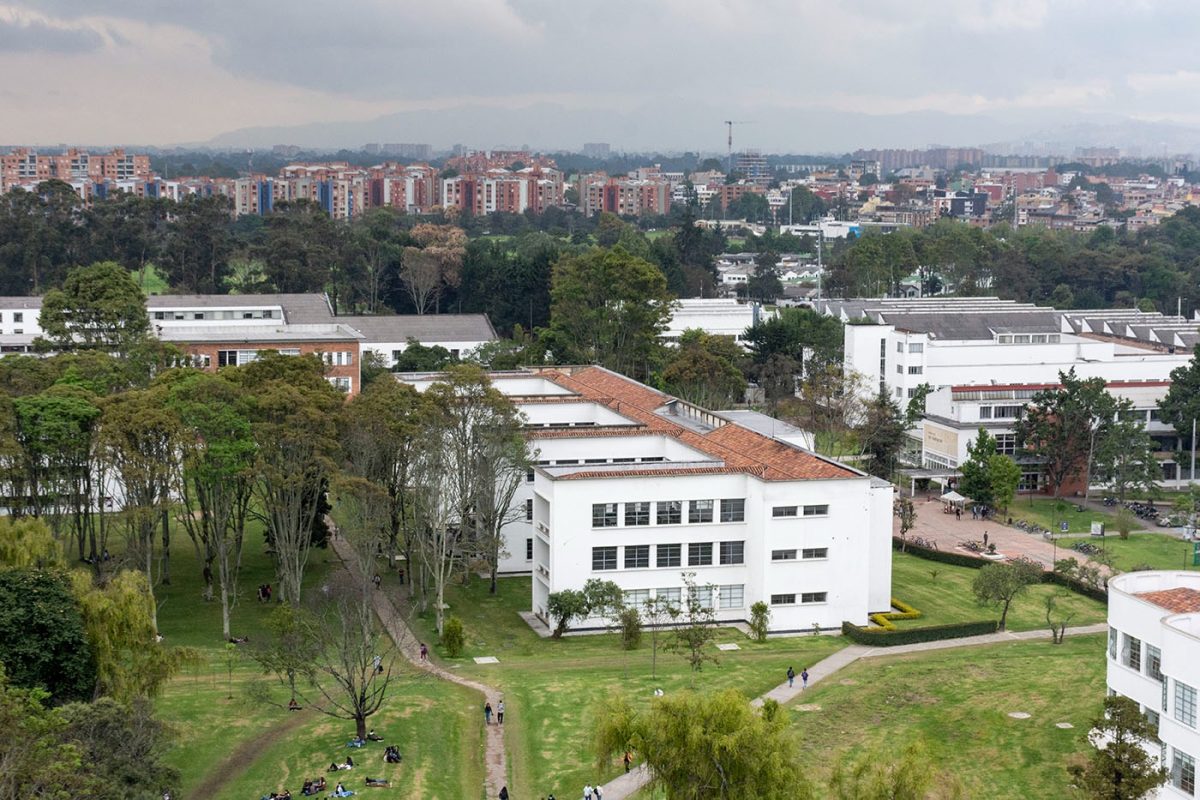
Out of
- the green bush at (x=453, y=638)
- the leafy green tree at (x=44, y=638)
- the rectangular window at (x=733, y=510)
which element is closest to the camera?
the leafy green tree at (x=44, y=638)

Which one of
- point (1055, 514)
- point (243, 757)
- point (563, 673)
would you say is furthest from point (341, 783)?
point (1055, 514)

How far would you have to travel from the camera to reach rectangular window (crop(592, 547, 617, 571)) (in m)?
50.4

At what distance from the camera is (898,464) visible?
7588cm

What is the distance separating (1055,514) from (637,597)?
1090 inches

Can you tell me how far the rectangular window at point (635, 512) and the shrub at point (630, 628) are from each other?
3.13 m

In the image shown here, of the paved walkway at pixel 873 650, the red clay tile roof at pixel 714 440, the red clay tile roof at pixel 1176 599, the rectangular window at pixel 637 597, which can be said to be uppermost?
the red clay tile roof at pixel 714 440

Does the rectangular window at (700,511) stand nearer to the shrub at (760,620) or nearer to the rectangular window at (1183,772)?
the shrub at (760,620)

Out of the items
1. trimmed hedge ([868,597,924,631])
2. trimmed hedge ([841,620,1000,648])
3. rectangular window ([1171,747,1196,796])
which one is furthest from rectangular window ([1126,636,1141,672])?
trimmed hedge ([868,597,924,631])

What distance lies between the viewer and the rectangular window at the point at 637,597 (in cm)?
5069

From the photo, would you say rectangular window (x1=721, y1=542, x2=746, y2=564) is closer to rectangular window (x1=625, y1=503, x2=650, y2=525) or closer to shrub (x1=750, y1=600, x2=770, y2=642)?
shrub (x1=750, y1=600, x2=770, y2=642)

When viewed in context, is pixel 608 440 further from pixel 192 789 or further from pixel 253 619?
pixel 192 789

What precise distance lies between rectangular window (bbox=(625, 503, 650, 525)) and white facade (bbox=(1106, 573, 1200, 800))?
16971mm

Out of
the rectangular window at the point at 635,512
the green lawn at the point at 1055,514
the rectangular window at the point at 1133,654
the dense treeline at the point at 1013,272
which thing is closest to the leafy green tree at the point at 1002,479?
the green lawn at the point at 1055,514

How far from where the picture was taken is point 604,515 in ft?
165
